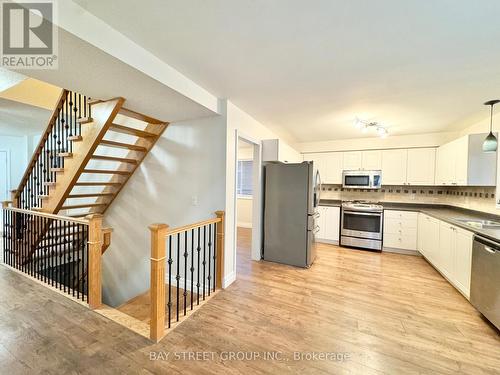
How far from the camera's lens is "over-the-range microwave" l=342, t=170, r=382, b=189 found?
15.0 feet

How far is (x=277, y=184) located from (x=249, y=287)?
175 cm

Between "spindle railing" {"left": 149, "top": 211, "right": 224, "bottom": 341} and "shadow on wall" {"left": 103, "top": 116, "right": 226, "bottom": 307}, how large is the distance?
33 cm

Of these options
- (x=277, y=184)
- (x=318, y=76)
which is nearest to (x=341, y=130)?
(x=277, y=184)

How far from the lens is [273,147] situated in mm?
3725

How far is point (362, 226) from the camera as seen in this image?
4.38 m

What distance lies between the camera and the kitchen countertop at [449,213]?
2287 mm

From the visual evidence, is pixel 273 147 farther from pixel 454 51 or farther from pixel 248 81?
pixel 454 51

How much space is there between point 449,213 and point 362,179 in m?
1.56

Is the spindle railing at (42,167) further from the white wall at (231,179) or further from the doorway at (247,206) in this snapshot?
the doorway at (247,206)

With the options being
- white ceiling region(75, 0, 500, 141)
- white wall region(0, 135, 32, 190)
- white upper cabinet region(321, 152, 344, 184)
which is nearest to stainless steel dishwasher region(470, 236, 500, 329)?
white ceiling region(75, 0, 500, 141)

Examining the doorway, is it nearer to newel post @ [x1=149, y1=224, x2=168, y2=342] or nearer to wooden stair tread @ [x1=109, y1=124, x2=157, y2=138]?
newel post @ [x1=149, y1=224, x2=168, y2=342]

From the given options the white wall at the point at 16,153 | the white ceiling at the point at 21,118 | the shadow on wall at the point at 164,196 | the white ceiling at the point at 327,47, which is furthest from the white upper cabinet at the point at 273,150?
the white wall at the point at 16,153

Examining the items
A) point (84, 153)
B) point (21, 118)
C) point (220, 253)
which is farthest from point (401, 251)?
point (21, 118)

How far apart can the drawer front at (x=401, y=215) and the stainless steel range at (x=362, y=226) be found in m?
0.13
